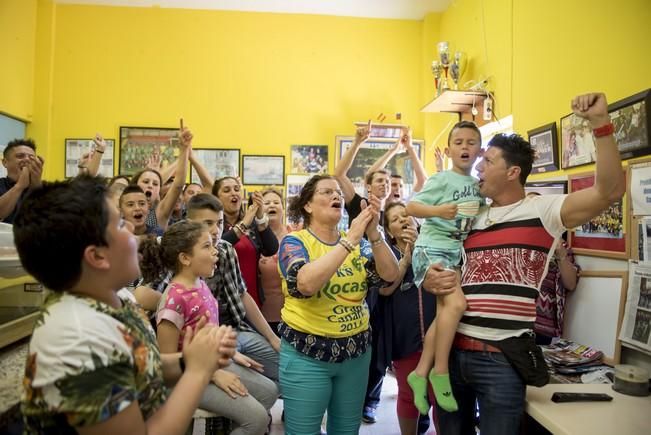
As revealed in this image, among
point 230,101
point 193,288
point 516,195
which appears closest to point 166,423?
point 193,288

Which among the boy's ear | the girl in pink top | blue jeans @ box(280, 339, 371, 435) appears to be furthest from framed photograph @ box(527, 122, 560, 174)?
the boy's ear

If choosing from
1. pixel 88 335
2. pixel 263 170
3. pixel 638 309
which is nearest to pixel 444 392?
pixel 638 309

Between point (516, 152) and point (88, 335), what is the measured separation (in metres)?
1.45

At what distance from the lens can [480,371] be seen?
4.68ft

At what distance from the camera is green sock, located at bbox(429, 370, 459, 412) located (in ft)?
4.91

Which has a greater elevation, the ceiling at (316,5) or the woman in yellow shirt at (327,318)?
the ceiling at (316,5)

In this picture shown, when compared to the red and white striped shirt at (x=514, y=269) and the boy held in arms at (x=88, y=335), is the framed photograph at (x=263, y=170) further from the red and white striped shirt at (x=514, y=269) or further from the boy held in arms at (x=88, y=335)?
the boy held in arms at (x=88, y=335)

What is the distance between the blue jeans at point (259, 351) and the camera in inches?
80.9

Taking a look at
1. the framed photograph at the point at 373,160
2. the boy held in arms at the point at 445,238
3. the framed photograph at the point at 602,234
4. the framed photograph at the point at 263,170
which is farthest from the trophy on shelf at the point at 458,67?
the boy held in arms at the point at 445,238

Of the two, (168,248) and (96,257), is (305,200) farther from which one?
(96,257)

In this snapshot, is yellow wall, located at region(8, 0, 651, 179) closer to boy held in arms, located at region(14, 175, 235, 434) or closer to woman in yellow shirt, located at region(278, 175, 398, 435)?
woman in yellow shirt, located at region(278, 175, 398, 435)

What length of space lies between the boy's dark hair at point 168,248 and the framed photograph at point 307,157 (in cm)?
318

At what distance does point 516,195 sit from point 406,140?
1.78m

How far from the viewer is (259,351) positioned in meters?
2.07
